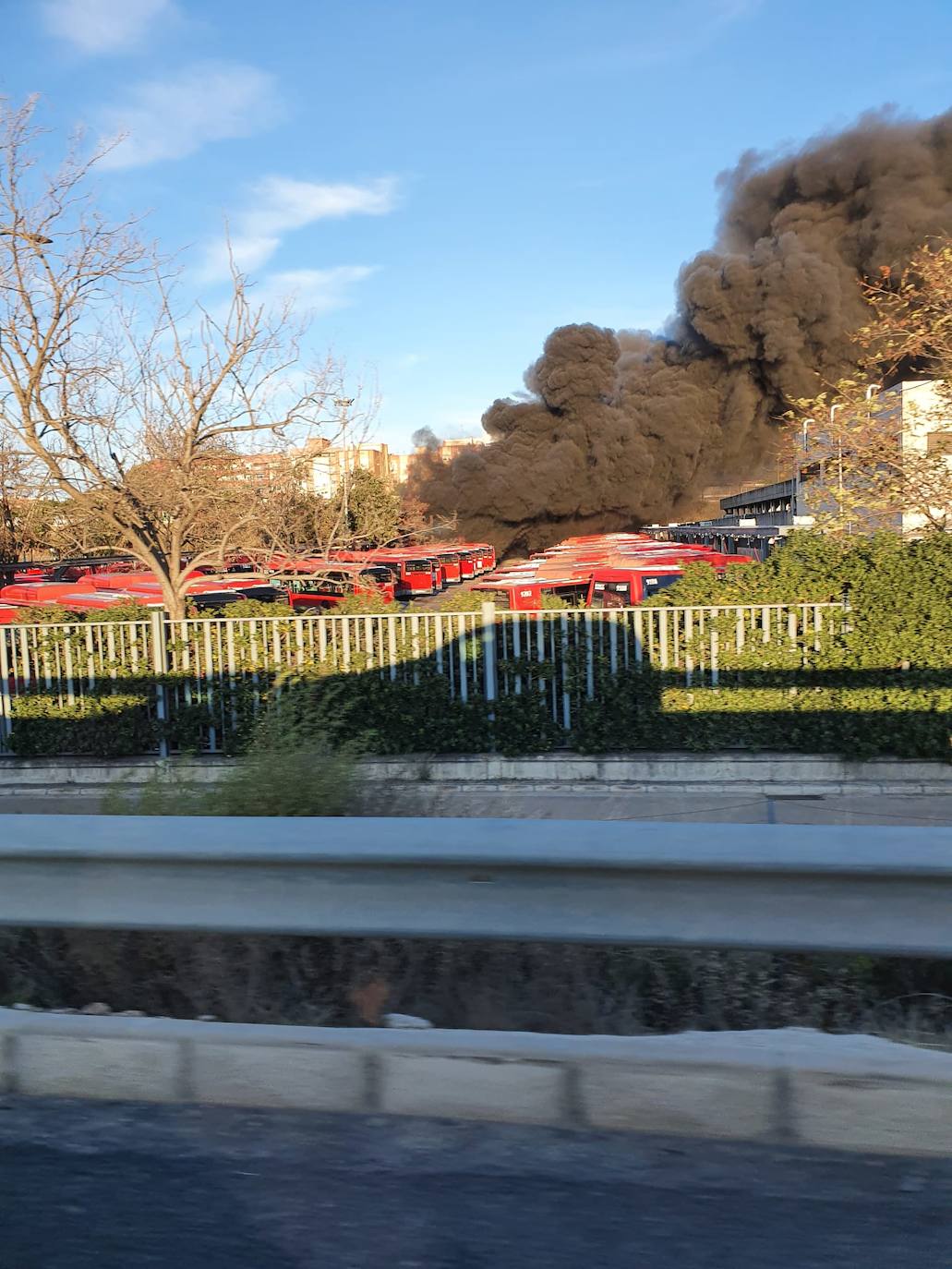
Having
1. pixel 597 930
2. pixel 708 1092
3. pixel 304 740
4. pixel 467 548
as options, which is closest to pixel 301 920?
pixel 597 930

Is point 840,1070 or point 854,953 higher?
point 854,953

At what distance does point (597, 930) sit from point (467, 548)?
93.8 ft

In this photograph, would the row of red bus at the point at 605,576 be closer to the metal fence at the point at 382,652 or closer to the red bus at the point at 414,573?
the metal fence at the point at 382,652

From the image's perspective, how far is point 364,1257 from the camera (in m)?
2.00

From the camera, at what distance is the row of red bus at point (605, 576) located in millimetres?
13867

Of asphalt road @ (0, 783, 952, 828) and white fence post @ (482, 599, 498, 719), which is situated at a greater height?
white fence post @ (482, 599, 498, 719)

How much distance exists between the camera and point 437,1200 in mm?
2154

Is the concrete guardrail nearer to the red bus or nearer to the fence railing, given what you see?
the fence railing

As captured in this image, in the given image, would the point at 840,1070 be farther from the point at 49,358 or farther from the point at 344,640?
the point at 49,358

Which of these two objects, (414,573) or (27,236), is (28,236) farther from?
(414,573)

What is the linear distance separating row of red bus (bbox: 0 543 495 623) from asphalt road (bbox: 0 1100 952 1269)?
8072mm

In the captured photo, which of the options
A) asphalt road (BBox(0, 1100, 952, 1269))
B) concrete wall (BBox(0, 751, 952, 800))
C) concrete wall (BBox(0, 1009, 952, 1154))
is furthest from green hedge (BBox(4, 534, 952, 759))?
asphalt road (BBox(0, 1100, 952, 1269))

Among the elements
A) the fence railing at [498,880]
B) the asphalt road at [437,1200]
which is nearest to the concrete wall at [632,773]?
the fence railing at [498,880]

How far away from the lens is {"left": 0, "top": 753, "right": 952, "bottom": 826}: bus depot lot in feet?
28.5
